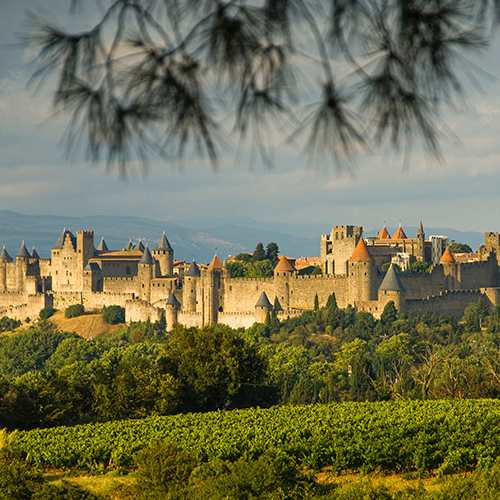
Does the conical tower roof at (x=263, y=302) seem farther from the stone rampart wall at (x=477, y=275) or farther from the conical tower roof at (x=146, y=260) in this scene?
the stone rampart wall at (x=477, y=275)

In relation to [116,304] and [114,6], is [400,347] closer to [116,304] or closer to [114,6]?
[116,304]

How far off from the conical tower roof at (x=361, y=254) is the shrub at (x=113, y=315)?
1835 cm

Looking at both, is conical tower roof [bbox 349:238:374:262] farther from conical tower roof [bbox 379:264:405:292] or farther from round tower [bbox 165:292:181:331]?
round tower [bbox 165:292:181:331]

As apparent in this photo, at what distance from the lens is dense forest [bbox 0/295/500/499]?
61.5 feet

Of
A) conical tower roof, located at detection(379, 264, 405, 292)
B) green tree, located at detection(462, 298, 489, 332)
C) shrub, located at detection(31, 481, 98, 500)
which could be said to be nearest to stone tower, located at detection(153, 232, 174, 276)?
conical tower roof, located at detection(379, 264, 405, 292)

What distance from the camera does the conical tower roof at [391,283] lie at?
5788 centimetres

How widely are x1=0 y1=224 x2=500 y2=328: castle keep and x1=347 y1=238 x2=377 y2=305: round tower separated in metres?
0.07

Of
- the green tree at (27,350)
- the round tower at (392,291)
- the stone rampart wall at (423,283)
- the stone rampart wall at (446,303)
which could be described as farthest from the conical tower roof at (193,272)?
the stone rampart wall at (446,303)

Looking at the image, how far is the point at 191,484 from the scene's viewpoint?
18.7 meters

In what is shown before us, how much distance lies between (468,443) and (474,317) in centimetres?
3361

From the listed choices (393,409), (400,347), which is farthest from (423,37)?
(400,347)

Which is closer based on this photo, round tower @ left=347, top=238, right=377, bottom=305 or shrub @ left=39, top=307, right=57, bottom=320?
round tower @ left=347, top=238, right=377, bottom=305

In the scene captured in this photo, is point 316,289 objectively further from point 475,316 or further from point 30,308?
point 30,308

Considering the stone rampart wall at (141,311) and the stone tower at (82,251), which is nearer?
the stone rampart wall at (141,311)
